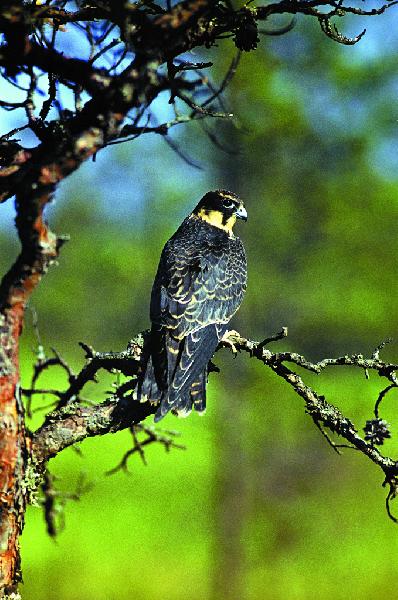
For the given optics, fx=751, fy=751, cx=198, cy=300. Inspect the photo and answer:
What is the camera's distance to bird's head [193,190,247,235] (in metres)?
5.24

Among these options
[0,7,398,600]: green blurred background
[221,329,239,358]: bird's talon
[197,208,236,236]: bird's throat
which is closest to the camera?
[221,329,239,358]: bird's talon

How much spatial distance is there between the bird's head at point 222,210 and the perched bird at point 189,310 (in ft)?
0.58

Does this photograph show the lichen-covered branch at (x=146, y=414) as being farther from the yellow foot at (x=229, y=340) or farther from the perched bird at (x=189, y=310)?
the yellow foot at (x=229, y=340)

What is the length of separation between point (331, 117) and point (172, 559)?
23.9 ft

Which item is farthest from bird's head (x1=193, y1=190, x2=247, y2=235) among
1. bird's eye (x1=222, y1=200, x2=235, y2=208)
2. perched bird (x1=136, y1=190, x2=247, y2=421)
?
perched bird (x1=136, y1=190, x2=247, y2=421)

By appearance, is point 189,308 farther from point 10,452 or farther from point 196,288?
point 10,452

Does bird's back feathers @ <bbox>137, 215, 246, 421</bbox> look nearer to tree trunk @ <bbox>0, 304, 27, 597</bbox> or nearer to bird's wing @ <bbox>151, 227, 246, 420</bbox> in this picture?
bird's wing @ <bbox>151, 227, 246, 420</bbox>

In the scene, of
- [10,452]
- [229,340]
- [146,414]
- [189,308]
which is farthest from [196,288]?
[10,452]

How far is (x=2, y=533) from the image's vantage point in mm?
2486

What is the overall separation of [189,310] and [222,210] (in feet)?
4.64

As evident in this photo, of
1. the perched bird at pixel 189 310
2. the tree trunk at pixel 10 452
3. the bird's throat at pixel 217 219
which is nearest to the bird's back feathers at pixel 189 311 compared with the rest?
the perched bird at pixel 189 310

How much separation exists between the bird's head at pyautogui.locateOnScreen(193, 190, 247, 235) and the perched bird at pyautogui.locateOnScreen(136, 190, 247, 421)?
176 millimetres

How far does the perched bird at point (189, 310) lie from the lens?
3.53 metres

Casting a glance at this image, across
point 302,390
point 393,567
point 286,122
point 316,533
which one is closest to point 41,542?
point 316,533
